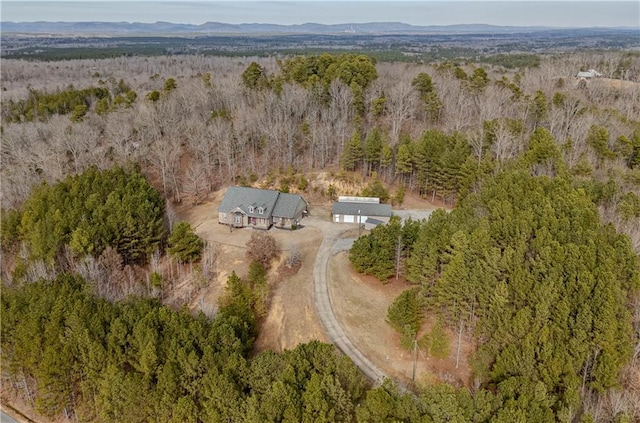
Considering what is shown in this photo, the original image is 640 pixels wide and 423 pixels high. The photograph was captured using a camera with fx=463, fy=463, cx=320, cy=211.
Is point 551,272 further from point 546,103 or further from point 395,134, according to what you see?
point 546,103

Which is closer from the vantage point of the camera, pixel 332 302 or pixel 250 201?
pixel 332 302

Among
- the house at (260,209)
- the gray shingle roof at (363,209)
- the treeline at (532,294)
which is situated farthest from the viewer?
the gray shingle roof at (363,209)

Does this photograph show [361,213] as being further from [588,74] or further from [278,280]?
[588,74]

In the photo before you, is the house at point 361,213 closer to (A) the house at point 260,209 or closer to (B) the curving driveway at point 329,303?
(B) the curving driveway at point 329,303

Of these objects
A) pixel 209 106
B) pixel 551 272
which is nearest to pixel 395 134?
pixel 209 106

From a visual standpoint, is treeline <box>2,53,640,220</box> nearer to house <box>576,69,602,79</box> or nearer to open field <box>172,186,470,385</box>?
open field <box>172,186,470,385</box>

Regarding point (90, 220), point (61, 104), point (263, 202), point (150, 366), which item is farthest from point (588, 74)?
point (150, 366)

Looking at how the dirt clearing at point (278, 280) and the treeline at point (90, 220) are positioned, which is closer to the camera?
the dirt clearing at point (278, 280)

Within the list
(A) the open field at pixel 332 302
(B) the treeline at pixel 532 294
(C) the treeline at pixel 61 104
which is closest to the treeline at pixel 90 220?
(A) the open field at pixel 332 302
